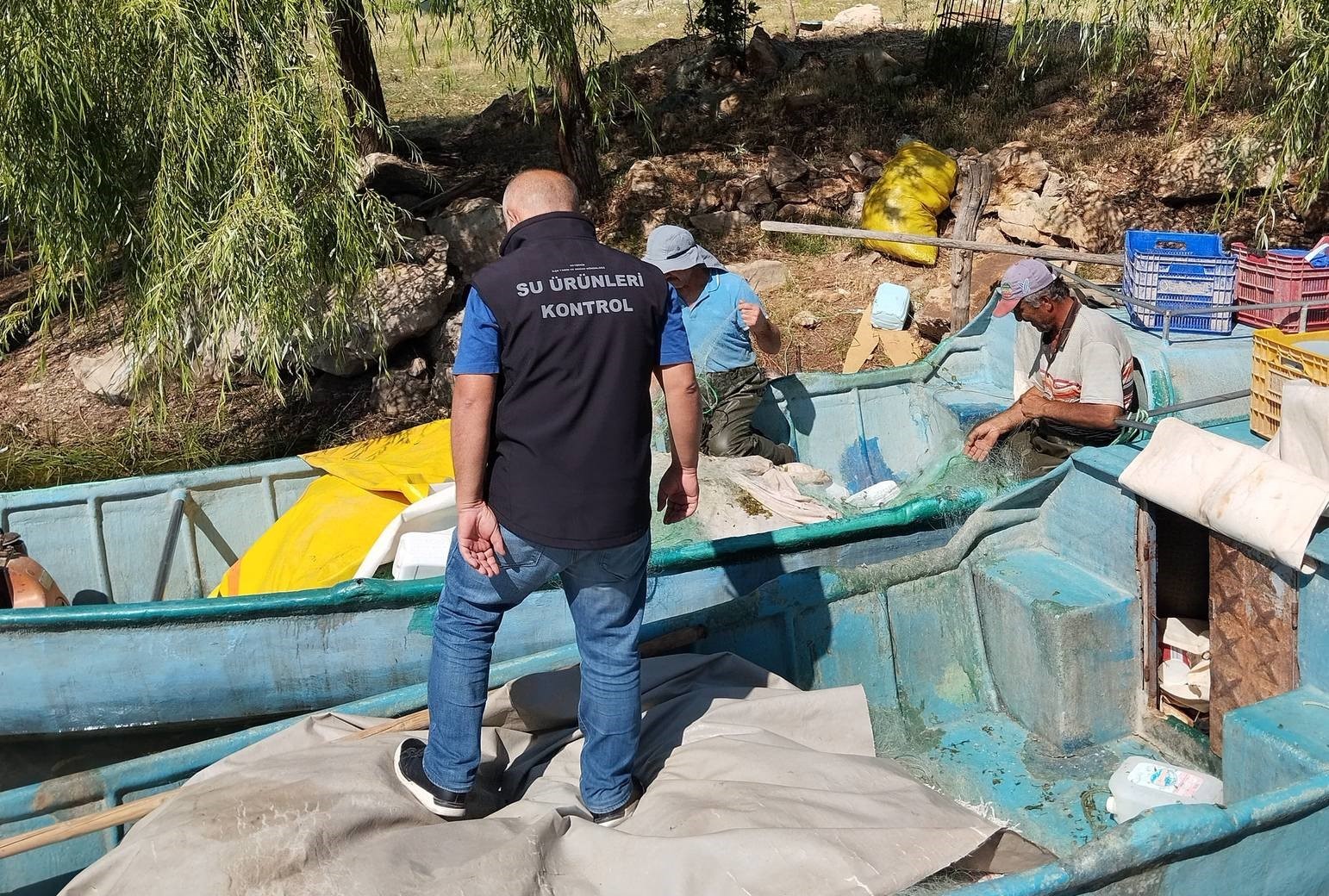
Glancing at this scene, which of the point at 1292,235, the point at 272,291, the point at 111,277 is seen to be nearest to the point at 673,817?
the point at 272,291

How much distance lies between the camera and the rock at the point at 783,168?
12180 mm

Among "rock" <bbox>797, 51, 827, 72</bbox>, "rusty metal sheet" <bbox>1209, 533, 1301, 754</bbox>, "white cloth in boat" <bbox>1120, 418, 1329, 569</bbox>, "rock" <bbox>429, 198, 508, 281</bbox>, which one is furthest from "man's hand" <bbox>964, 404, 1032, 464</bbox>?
"rock" <bbox>797, 51, 827, 72</bbox>

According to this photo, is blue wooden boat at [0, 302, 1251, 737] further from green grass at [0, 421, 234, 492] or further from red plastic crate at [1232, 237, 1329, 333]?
green grass at [0, 421, 234, 492]

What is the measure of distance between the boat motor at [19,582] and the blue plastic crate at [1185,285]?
5704 millimetres

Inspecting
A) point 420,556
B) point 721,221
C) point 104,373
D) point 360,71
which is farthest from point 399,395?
point 420,556

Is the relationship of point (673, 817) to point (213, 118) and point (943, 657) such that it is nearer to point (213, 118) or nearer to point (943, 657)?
point (943, 657)

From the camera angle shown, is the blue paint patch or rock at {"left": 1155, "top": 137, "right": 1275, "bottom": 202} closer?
the blue paint patch

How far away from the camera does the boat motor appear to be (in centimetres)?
562

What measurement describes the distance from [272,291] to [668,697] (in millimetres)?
4268

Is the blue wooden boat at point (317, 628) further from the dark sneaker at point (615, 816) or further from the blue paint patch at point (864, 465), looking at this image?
the dark sneaker at point (615, 816)

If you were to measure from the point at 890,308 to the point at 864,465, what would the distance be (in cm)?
316

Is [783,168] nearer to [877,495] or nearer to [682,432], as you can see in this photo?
[877,495]

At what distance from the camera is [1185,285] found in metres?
6.26

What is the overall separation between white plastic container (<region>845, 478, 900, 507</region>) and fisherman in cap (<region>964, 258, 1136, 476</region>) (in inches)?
30.8
